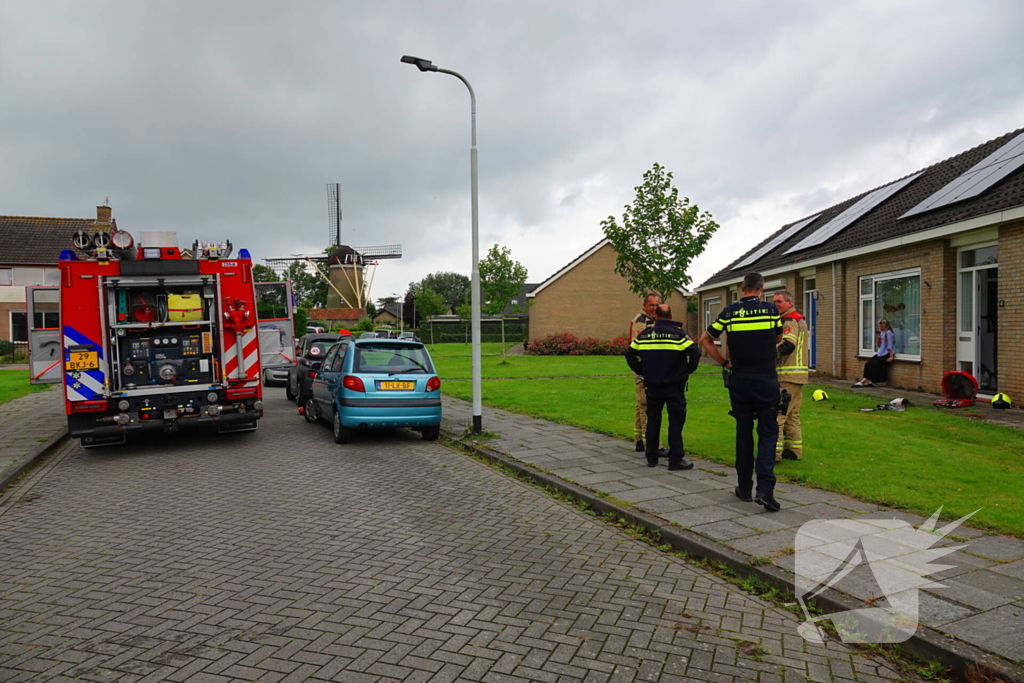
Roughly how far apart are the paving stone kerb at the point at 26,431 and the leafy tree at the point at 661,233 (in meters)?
14.9

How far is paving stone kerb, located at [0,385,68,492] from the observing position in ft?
27.9

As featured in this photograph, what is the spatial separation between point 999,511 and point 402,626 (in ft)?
15.8

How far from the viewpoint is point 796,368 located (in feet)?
24.0

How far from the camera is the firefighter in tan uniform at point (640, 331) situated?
7.76 meters

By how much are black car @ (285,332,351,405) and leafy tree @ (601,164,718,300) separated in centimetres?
923

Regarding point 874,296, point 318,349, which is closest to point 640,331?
point 318,349

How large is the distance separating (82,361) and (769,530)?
28.6 feet

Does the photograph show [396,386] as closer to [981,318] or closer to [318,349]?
[318,349]

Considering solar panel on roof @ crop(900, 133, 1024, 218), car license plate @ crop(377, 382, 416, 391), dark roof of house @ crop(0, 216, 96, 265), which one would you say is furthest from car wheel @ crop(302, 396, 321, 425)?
dark roof of house @ crop(0, 216, 96, 265)

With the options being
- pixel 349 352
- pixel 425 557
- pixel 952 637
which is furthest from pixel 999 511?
pixel 349 352

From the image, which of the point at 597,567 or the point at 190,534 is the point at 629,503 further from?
the point at 190,534

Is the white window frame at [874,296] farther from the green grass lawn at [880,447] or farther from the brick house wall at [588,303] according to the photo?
the brick house wall at [588,303]

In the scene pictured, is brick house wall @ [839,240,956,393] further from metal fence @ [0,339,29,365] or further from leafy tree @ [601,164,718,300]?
metal fence @ [0,339,29,365]

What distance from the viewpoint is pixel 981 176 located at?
1363 cm
